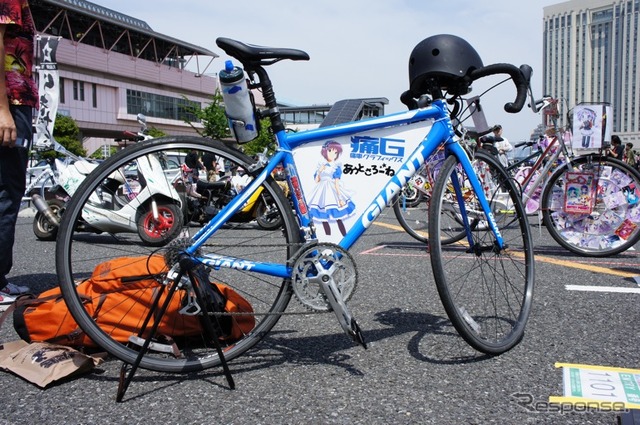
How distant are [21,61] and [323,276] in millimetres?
2233

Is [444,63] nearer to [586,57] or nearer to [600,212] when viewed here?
Answer: [600,212]

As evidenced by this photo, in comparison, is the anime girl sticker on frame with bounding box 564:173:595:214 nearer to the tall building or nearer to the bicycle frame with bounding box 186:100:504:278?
the tall building

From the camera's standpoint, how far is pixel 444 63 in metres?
2.59

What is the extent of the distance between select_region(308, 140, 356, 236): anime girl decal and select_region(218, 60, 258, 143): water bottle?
0.34 metres

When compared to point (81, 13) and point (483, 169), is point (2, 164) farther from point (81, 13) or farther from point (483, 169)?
point (81, 13)

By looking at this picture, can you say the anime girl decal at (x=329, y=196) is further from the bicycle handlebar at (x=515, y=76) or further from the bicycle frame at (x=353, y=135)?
the bicycle handlebar at (x=515, y=76)

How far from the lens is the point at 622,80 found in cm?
8938

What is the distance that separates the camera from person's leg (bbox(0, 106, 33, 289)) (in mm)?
3135

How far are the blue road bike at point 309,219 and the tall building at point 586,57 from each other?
3706 mm

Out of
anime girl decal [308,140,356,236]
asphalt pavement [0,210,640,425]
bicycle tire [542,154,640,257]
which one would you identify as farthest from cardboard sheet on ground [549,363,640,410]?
bicycle tire [542,154,640,257]

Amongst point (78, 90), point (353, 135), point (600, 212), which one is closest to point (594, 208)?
point (600, 212)

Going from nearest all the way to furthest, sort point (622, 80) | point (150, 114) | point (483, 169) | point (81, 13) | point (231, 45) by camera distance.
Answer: point (231, 45) < point (483, 169) < point (81, 13) < point (150, 114) < point (622, 80)

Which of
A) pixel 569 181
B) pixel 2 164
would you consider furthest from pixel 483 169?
pixel 569 181

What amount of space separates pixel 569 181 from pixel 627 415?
13.7 ft
